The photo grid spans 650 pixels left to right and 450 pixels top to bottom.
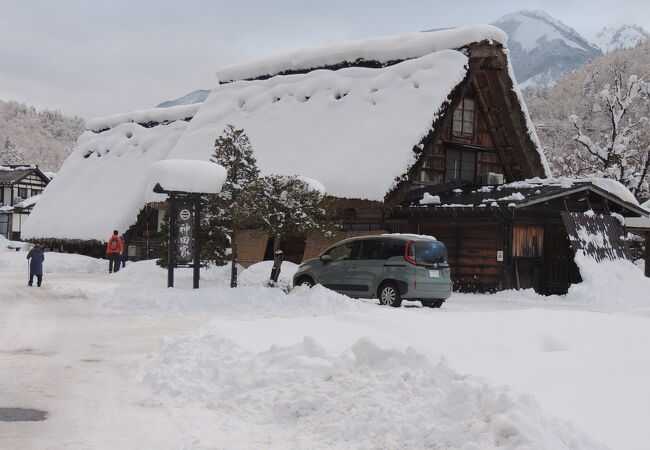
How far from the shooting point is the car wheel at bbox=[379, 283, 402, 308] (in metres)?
15.7

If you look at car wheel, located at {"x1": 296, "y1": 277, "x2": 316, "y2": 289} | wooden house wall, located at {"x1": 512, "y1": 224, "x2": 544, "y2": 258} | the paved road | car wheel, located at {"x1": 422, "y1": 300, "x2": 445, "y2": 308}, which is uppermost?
wooden house wall, located at {"x1": 512, "y1": 224, "x2": 544, "y2": 258}

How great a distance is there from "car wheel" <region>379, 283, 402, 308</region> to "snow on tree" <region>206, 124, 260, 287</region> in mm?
4129

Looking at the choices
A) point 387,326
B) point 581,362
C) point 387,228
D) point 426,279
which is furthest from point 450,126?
point 581,362

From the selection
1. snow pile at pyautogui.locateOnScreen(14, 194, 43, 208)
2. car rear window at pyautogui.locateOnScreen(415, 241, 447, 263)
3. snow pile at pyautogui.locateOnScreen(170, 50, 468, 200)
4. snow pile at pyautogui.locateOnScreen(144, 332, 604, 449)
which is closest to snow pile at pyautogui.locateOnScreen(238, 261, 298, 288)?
snow pile at pyautogui.locateOnScreen(170, 50, 468, 200)

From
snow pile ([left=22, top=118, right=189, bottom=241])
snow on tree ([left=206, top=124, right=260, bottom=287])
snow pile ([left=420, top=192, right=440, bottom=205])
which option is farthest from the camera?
snow pile ([left=22, top=118, right=189, bottom=241])

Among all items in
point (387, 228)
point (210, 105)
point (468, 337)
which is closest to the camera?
point (468, 337)

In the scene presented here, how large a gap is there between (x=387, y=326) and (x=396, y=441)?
15.2ft

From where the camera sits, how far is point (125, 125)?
126 feet

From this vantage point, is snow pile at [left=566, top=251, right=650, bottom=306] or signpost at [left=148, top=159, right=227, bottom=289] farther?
snow pile at [left=566, top=251, right=650, bottom=306]

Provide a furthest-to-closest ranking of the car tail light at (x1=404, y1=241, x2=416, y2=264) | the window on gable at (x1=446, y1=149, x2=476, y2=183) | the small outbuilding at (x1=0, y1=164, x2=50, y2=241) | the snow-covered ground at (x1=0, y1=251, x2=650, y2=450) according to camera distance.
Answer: the small outbuilding at (x1=0, y1=164, x2=50, y2=241)
the window on gable at (x1=446, y1=149, x2=476, y2=183)
the car tail light at (x1=404, y1=241, x2=416, y2=264)
the snow-covered ground at (x1=0, y1=251, x2=650, y2=450)

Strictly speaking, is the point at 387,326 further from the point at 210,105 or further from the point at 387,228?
the point at 210,105

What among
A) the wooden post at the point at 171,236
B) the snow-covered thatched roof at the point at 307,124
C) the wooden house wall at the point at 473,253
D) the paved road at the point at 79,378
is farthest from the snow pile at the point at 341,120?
the paved road at the point at 79,378

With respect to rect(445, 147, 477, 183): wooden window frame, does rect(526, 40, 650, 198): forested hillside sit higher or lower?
higher

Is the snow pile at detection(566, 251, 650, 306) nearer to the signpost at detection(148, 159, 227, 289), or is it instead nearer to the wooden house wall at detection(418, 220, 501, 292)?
the wooden house wall at detection(418, 220, 501, 292)
